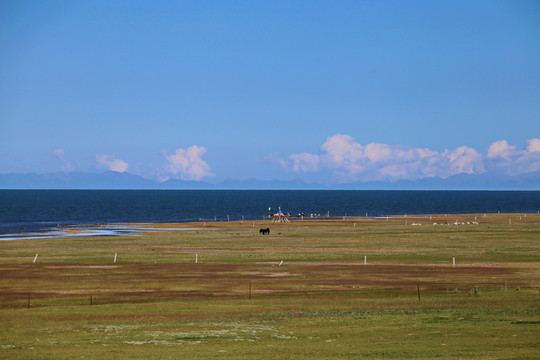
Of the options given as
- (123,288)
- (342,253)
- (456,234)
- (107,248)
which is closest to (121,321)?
(123,288)

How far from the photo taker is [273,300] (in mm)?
43281

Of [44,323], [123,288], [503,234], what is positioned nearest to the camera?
[44,323]

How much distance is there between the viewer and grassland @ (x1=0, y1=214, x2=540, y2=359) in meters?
27.1

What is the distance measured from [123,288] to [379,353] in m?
29.6

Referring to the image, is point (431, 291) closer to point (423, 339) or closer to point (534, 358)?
point (423, 339)

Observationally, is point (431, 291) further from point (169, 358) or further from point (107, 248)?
point (107, 248)

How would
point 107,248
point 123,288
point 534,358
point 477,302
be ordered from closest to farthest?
point 534,358, point 477,302, point 123,288, point 107,248

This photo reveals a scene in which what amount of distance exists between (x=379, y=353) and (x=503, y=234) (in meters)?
80.7

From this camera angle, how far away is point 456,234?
4008 inches

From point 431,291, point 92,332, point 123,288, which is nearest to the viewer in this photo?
point 92,332

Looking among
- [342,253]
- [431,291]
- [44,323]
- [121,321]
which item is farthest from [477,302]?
[342,253]

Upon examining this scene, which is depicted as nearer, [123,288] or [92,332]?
[92,332]

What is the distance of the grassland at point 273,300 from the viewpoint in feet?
88.9

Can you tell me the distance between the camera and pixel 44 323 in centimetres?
3488
